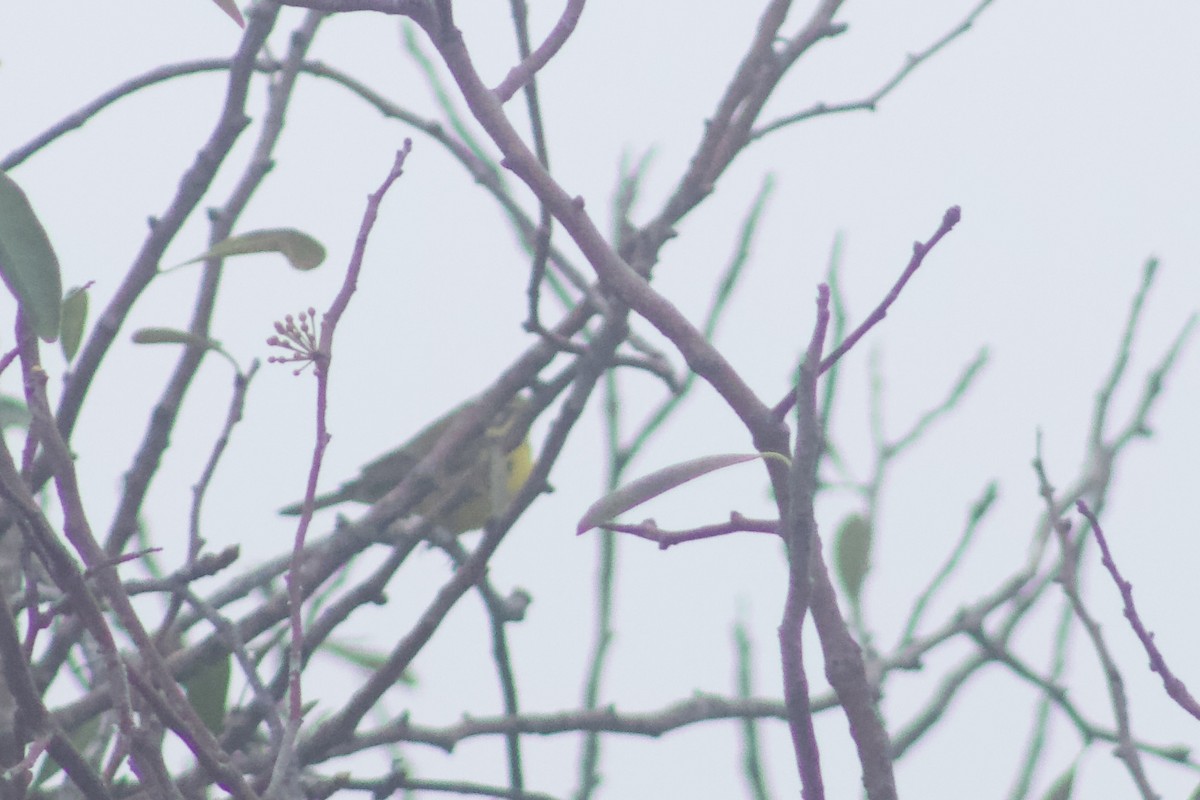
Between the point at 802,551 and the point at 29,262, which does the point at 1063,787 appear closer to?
the point at 802,551

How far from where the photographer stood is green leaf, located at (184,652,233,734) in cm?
108

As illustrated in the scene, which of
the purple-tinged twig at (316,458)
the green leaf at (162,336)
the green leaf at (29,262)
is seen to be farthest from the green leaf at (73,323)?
the purple-tinged twig at (316,458)

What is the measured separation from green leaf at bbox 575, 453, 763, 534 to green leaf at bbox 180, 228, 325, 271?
44 cm

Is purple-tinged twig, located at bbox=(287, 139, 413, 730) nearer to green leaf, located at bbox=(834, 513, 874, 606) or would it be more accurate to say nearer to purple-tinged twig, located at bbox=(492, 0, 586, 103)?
purple-tinged twig, located at bbox=(492, 0, 586, 103)

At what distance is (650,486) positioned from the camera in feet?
2.17

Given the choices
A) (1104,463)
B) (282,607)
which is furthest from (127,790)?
(1104,463)

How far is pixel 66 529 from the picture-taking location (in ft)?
2.27

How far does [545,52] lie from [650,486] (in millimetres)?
222

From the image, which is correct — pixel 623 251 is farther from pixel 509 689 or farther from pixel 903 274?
pixel 903 274

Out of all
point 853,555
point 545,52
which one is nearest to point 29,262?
point 545,52

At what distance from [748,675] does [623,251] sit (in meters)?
0.43

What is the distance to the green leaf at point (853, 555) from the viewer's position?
1.43m

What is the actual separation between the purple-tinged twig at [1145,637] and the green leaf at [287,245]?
557 millimetres

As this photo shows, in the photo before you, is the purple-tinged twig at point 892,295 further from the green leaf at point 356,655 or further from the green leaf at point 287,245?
the green leaf at point 356,655
